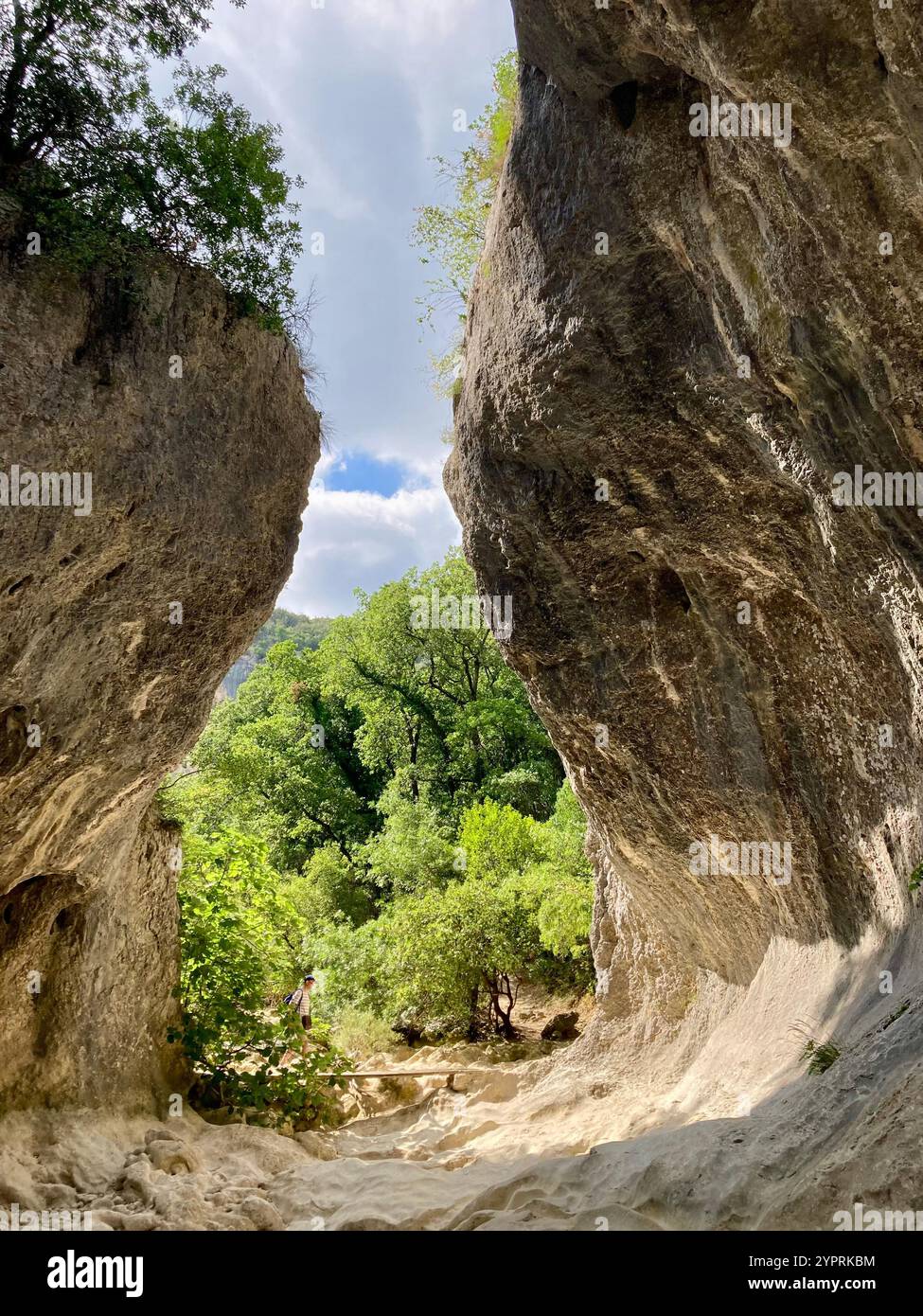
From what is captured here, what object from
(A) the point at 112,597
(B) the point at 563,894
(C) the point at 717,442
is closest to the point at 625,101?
(C) the point at 717,442

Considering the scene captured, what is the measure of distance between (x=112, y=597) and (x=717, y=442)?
18.6ft

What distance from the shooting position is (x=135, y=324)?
7602 mm

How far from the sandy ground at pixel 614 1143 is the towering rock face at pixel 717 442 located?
33.0 inches

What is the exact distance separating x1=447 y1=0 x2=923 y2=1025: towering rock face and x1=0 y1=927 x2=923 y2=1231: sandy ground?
2.75 ft

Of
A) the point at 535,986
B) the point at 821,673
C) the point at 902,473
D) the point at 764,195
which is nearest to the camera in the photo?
the point at 902,473

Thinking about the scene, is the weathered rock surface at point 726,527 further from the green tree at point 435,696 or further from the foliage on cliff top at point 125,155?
the green tree at point 435,696

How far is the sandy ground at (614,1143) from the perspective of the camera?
13.2 feet

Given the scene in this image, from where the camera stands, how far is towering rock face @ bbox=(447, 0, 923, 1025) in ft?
14.6

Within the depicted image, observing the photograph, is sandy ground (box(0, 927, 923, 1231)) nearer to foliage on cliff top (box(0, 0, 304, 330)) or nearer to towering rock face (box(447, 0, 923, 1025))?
towering rock face (box(447, 0, 923, 1025))

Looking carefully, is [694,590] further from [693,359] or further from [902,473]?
[902,473]

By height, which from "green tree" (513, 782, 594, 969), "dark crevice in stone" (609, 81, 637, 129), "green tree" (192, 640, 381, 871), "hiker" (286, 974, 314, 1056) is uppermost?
"dark crevice in stone" (609, 81, 637, 129)

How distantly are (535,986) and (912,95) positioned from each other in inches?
671

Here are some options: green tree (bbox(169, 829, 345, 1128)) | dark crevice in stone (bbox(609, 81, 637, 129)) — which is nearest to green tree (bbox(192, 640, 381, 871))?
green tree (bbox(169, 829, 345, 1128))
